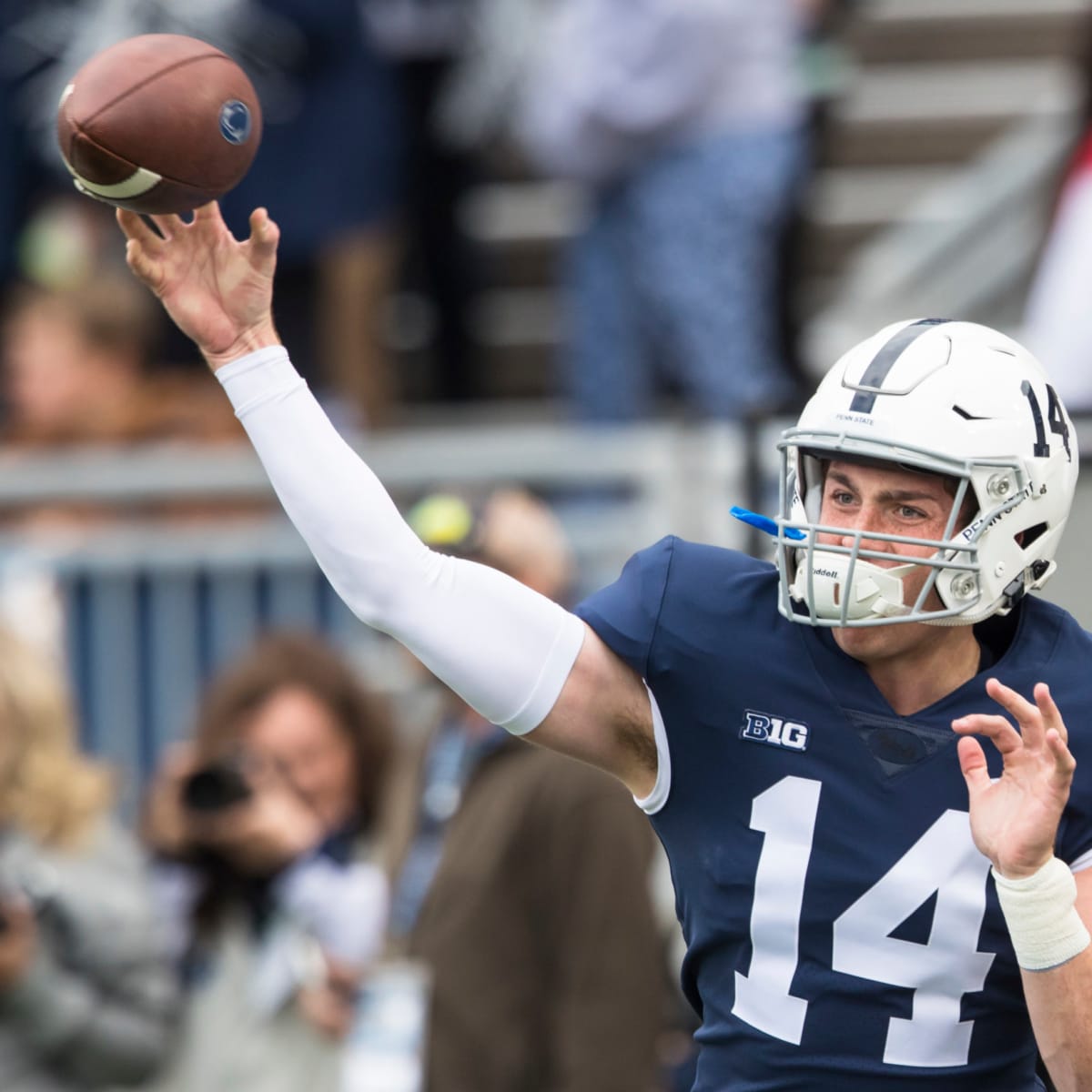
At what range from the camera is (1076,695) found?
2904mm

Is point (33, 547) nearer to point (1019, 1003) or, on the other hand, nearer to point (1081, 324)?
point (1081, 324)

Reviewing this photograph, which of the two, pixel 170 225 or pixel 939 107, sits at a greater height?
pixel 170 225

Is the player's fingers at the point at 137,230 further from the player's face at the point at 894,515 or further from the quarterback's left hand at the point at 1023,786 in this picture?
the quarterback's left hand at the point at 1023,786

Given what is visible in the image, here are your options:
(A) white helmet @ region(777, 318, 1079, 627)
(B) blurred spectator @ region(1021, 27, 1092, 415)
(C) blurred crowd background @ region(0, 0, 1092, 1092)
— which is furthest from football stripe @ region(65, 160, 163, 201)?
(B) blurred spectator @ region(1021, 27, 1092, 415)

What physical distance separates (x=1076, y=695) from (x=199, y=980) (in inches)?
106

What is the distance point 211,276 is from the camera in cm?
298

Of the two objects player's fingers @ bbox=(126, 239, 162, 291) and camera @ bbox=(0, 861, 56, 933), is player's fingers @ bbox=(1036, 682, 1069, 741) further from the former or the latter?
camera @ bbox=(0, 861, 56, 933)

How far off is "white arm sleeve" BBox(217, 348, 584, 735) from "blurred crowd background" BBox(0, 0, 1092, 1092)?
1488 millimetres

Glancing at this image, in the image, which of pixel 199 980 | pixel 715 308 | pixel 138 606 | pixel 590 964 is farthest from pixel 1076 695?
pixel 138 606

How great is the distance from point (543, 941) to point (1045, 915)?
6.76 feet

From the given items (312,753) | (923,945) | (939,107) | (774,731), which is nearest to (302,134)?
(312,753)

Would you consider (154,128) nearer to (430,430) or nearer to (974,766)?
(974,766)

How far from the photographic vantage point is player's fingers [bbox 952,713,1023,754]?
2.65 meters

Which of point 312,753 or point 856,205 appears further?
point 856,205
